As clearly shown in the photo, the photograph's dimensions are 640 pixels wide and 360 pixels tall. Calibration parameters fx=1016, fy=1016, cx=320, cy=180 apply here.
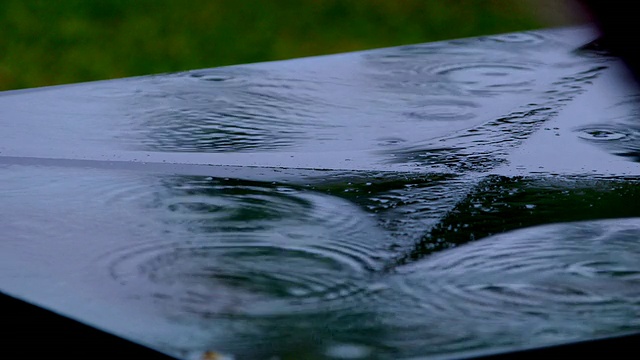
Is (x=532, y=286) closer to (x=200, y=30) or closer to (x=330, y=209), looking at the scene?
(x=330, y=209)

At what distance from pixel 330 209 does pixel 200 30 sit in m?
6.77

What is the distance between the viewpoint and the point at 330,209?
1560 mm

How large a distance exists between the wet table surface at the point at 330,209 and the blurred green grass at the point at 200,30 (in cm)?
459

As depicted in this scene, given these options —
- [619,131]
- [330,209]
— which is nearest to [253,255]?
[330,209]

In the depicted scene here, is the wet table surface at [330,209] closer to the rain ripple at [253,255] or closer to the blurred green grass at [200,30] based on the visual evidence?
the rain ripple at [253,255]

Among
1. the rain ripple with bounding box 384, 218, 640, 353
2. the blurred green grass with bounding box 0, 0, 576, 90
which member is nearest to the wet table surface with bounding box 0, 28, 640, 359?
the rain ripple with bounding box 384, 218, 640, 353

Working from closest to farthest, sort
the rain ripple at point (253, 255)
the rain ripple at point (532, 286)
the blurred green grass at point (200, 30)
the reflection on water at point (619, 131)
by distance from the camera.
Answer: the rain ripple at point (532, 286), the rain ripple at point (253, 255), the reflection on water at point (619, 131), the blurred green grass at point (200, 30)

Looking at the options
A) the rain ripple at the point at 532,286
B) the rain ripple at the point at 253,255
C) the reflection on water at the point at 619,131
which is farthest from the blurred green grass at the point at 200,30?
the rain ripple at the point at 532,286

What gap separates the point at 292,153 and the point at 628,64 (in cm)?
94

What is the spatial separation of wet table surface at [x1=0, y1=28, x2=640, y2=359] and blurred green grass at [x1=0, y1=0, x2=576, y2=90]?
4594 millimetres

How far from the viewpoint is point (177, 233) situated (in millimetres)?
1420

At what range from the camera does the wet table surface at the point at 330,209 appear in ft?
3.51

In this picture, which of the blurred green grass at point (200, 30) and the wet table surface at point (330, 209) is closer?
the wet table surface at point (330, 209)

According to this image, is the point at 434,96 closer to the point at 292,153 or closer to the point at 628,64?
the point at 292,153
